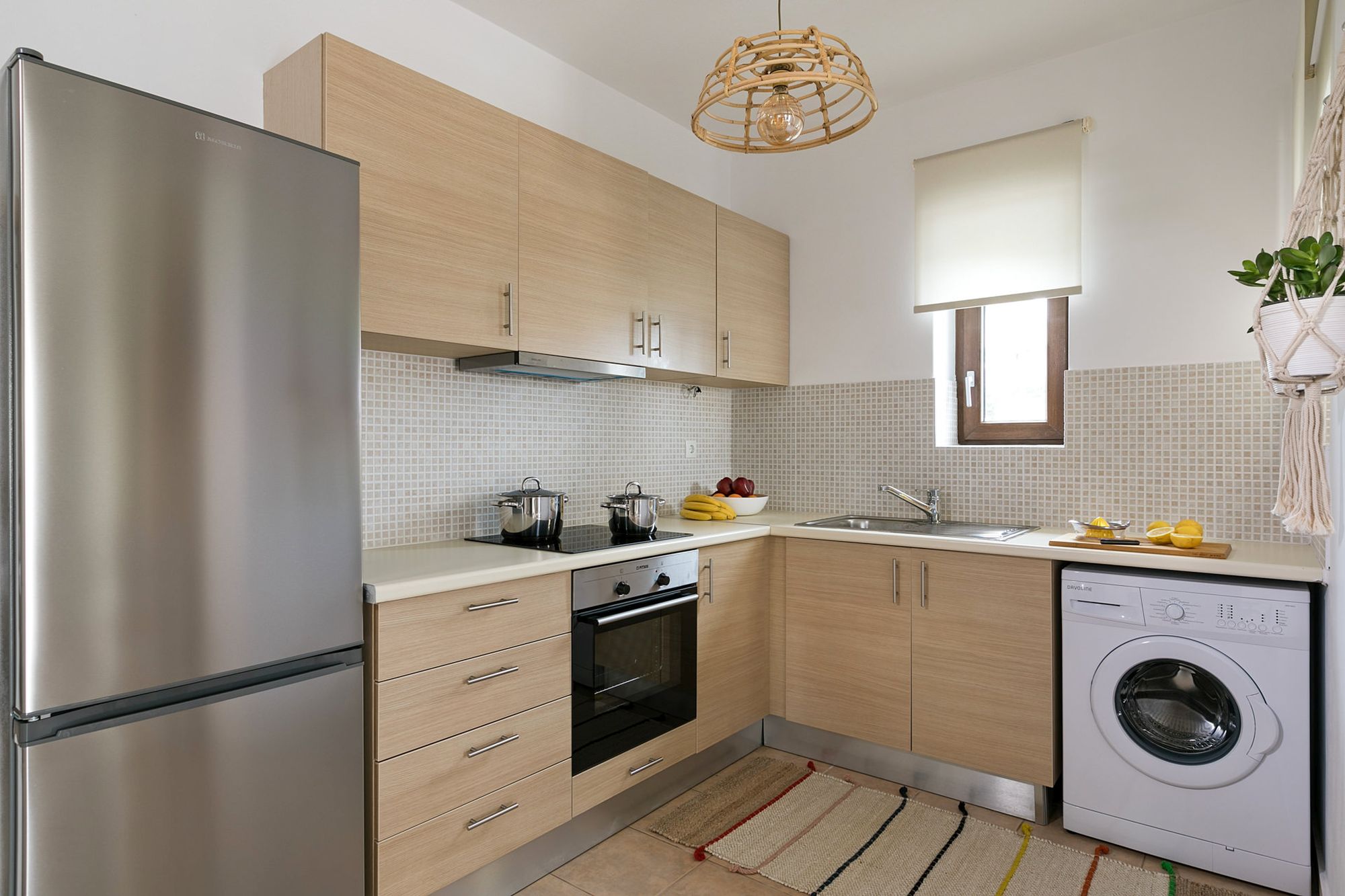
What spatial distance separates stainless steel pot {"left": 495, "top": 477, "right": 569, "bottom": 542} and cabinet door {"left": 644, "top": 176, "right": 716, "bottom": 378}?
2.25 feet

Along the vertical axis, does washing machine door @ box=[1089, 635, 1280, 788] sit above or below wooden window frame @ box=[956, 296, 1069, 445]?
below

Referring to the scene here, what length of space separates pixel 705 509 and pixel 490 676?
1.47 metres

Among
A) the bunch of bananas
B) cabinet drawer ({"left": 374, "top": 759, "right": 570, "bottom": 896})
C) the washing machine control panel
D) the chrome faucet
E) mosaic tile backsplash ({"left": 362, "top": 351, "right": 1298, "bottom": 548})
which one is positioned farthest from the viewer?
the bunch of bananas

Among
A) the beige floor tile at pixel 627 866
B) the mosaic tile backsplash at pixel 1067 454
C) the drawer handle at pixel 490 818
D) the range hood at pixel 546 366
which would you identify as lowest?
the beige floor tile at pixel 627 866

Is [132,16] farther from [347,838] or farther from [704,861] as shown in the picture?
[704,861]

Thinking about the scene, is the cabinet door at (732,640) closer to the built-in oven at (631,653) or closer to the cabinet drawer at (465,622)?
the built-in oven at (631,653)

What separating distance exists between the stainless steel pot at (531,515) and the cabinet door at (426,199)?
485 mm

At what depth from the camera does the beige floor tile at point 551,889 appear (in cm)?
204

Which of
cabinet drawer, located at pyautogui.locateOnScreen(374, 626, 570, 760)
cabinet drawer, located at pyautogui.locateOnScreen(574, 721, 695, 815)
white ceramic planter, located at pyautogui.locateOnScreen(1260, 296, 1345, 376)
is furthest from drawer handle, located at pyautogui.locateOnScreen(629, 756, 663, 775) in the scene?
white ceramic planter, located at pyautogui.locateOnScreen(1260, 296, 1345, 376)

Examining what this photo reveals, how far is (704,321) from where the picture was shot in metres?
3.06

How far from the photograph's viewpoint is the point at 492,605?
6.31ft

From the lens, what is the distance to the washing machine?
197 cm

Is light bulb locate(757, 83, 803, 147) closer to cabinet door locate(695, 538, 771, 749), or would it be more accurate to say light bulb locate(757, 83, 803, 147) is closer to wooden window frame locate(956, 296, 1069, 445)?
cabinet door locate(695, 538, 771, 749)

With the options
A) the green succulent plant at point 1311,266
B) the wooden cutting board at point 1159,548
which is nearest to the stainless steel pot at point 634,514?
the wooden cutting board at point 1159,548
